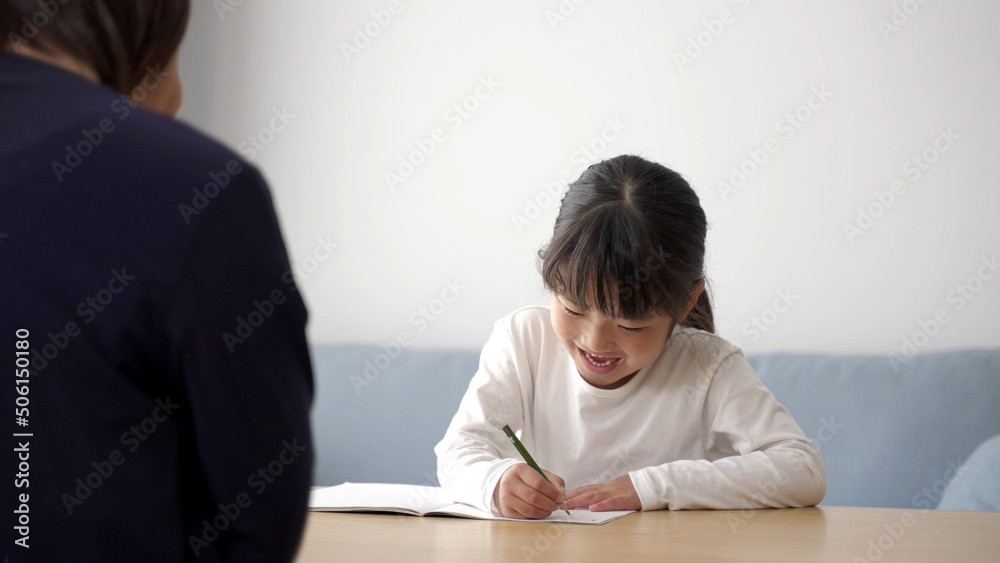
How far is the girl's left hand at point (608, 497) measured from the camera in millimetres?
1135

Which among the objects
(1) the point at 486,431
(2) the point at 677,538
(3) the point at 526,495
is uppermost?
(2) the point at 677,538

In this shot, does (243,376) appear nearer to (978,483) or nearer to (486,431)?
(486,431)

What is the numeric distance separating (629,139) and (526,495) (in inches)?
51.6

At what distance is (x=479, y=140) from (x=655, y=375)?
106 centimetres

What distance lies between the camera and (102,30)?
1.83ft

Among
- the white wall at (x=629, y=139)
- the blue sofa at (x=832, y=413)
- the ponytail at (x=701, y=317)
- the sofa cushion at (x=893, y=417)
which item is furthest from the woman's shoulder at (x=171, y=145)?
the white wall at (x=629, y=139)

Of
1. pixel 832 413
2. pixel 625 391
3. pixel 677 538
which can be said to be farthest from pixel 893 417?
pixel 677 538

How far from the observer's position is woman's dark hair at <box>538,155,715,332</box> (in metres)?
1.27

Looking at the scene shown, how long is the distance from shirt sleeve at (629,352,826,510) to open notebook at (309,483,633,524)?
76 mm

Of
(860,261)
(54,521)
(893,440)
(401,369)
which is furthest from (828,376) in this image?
(54,521)

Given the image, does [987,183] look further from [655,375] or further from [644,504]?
[644,504]

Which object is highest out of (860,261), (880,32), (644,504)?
(880,32)

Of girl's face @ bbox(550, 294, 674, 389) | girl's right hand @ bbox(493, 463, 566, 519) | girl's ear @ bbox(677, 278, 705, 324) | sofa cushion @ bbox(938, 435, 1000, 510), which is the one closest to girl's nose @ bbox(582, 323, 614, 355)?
girl's face @ bbox(550, 294, 674, 389)

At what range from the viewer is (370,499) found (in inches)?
44.7
